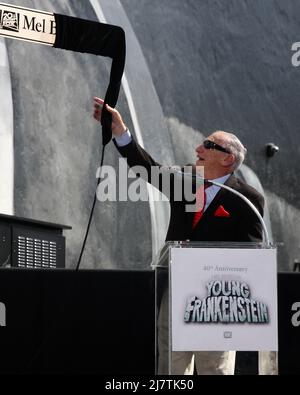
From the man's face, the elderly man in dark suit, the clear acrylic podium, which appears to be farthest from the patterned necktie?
the clear acrylic podium

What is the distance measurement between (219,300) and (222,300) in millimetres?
12

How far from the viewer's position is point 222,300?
13.6 ft

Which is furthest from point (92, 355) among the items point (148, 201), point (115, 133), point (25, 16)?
point (148, 201)

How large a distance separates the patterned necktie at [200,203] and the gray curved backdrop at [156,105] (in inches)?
82.3

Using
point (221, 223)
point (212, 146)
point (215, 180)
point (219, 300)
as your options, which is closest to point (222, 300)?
point (219, 300)

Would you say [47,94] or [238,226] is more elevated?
[47,94]
